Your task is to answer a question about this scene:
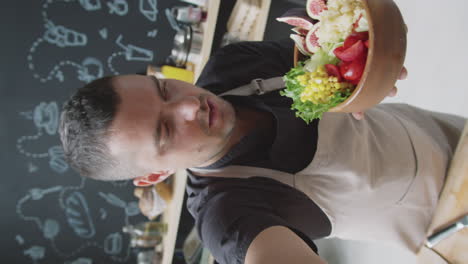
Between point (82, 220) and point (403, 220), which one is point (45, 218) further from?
point (403, 220)

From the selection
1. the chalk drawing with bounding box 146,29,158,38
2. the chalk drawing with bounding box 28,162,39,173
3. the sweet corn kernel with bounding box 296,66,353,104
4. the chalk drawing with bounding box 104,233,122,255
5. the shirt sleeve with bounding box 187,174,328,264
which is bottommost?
the chalk drawing with bounding box 104,233,122,255

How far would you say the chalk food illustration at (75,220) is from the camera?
194cm

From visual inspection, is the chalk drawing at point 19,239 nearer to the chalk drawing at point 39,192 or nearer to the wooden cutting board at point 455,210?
the chalk drawing at point 39,192

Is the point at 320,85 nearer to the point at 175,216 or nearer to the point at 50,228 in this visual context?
the point at 175,216

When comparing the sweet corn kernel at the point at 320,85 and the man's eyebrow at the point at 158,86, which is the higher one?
the sweet corn kernel at the point at 320,85

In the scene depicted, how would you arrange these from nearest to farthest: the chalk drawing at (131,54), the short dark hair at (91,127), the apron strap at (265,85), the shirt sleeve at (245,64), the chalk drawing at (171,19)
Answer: the short dark hair at (91,127)
the apron strap at (265,85)
the shirt sleeve at (245,64)
the chalk drawing at (131,54)
the chalk drawing at (171,19)

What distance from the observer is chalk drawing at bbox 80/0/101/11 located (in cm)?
193

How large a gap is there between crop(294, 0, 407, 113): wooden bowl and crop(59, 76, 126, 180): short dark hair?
26.0 inches

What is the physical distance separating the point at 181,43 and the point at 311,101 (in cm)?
129

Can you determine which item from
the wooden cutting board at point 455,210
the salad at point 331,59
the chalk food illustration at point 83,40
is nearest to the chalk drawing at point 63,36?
the chalk food illustration at point 83,40

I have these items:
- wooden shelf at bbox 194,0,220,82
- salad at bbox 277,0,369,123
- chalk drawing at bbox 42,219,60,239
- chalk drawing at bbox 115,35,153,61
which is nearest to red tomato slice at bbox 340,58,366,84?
salad at bbox 277,0,369,123

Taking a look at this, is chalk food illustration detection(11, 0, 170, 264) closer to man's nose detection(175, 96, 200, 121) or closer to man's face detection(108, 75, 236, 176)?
man's face detection(108, 75, 236, 176)

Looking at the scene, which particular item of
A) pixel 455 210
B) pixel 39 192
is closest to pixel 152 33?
pixel 39 192

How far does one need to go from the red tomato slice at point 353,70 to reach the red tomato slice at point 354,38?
0.04m
